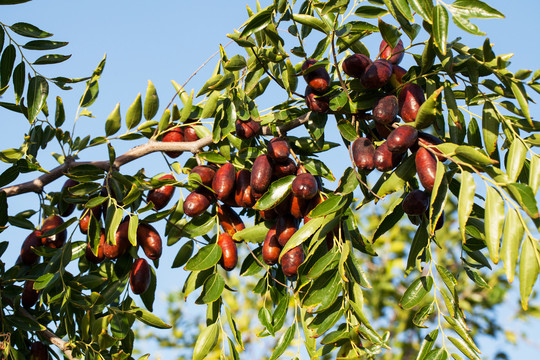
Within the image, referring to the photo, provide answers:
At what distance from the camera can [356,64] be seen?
176 centimetres

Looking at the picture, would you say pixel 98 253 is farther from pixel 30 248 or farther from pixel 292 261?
pixel 292 261

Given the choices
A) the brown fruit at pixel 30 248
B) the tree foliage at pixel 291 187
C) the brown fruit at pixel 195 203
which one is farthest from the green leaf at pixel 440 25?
the brown fruit at pixel 30 248

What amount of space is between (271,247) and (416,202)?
486mm

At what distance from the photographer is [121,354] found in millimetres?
1893

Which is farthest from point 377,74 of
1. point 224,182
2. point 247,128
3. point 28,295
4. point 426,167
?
point 28,295

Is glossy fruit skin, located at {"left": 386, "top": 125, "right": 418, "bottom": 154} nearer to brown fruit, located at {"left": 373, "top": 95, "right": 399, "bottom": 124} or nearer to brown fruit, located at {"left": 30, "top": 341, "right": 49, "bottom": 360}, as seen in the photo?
brown fruit, located at {"left": 373, "top": 95, "right": 399, "bottom": 124}

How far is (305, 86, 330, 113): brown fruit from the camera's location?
5.93 feet

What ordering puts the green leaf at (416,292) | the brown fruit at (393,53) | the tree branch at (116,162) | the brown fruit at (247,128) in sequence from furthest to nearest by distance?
the tree branch at (116,162) → the brown fruit at (247,128) → the brown fruit at (393,53) → the green leaf at (416,292)

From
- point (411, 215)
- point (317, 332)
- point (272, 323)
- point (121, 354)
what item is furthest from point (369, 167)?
point (121, 354)

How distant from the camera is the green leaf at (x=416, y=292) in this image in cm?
172

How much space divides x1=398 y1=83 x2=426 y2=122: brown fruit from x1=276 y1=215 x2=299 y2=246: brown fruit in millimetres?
464

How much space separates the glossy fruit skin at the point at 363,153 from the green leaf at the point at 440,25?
374mm

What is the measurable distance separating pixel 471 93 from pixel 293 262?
2.31 ft

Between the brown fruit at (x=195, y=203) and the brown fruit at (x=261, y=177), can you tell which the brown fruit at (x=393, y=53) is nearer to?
the brown fruit at (x=261, y=177)
